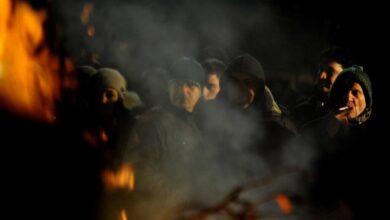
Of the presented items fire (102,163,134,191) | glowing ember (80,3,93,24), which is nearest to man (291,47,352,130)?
fire (102,163,134,191)

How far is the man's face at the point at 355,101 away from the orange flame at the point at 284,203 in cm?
118

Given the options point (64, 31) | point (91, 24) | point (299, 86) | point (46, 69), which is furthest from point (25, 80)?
point (299, 86)

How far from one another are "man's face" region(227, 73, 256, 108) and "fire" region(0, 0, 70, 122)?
199 cm

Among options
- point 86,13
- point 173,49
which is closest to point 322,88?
point 173,49

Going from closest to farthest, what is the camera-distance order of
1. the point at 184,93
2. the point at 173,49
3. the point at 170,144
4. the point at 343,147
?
1. the point at 343,147
2. the point at 170,144
3. the point at 184,93
4. the point at 173,49

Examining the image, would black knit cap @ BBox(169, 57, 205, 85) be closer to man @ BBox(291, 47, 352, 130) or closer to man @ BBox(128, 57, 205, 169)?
man @ BBox(128, 57, 205, 169)

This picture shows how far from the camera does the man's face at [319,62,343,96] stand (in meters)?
4.96

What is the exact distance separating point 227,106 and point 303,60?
22.6 ft

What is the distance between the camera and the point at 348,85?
4191 mm

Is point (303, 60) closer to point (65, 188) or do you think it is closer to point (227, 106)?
point (227, 106)

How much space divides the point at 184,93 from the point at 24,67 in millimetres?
→ 2333

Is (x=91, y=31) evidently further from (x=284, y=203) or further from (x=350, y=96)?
(x=284, y=203)

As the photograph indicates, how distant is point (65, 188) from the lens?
2.87 meters

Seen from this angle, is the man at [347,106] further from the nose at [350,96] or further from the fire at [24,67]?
the fire at [24,67]
